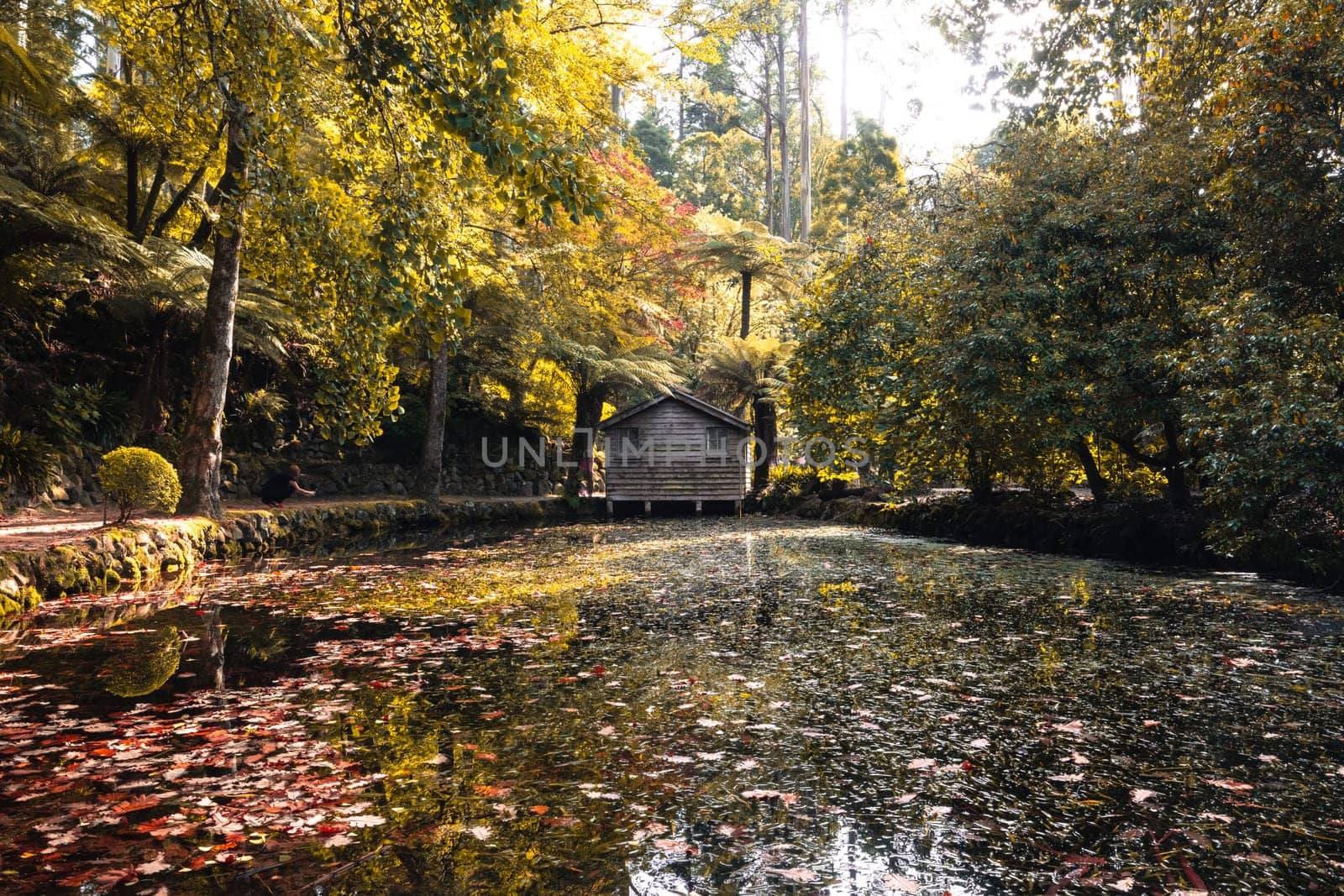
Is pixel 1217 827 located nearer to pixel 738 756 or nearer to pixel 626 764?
pixel 738 756

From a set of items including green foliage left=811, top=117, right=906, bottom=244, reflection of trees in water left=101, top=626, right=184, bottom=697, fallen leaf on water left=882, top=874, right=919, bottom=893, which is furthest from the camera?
green foliage left=811, top=117, right=906, bottom=244

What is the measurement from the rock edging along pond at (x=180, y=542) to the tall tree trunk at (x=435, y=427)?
50 cm

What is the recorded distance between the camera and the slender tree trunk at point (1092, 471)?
14.9 m

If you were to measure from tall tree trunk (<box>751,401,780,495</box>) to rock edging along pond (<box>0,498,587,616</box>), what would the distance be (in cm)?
1120

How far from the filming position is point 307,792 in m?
3.74

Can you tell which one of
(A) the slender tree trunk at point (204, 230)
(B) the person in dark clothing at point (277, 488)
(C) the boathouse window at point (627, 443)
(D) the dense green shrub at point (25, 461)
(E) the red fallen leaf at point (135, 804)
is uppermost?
(A) the slender tree trunk at point (204, 230)

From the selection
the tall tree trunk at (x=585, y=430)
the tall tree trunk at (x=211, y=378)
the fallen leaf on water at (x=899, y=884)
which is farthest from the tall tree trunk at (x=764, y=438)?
the fallen leaf on water at (x=899, y=884)

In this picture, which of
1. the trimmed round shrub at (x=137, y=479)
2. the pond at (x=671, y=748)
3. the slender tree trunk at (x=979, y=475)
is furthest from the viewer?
the slender tree trunk at (x=979, y=475)

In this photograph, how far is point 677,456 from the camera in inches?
1125

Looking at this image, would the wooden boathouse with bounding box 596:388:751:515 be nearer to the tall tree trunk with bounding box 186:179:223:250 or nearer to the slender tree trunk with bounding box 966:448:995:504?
the slender tree trunk with bounding box 966:448:995:504

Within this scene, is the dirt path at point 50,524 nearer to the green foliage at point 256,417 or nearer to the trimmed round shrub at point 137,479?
the trimmed round shrub at point 137,479

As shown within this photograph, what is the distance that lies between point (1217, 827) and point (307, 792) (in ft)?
12.7

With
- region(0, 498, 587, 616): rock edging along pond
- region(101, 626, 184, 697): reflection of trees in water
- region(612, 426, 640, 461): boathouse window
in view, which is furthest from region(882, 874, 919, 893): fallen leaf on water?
Answer: region(612, 426, 640, 461): boathouse window

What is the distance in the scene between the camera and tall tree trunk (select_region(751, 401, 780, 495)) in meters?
30.3
